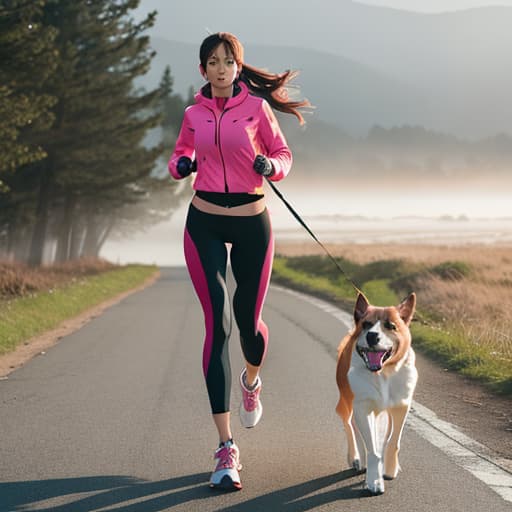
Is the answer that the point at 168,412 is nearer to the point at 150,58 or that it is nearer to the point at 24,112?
the point at 24,112

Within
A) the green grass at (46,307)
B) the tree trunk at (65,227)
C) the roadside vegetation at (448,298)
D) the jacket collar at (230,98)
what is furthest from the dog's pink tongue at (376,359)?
the tree trunk at (65,227)

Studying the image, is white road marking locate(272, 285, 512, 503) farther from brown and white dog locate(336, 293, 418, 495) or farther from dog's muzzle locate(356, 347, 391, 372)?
dog's muzzle locate(356, 347, 391, 372)

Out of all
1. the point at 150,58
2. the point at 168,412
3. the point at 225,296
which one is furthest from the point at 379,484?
the point at 150,58

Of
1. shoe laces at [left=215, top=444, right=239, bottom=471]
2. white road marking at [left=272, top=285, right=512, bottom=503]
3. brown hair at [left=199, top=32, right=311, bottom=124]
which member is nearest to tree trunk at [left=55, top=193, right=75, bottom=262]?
white road marking at [left=272, top=285, right=512, bottom=503]

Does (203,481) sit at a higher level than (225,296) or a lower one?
lower

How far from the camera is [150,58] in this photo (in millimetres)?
40375

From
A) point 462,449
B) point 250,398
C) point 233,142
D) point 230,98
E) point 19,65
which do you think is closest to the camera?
point 233,142

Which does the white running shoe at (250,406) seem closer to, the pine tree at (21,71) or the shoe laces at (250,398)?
the shoe laces at (250,398)

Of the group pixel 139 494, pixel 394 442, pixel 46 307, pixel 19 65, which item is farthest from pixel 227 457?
pixel 19 65

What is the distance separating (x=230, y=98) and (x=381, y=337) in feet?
5.97

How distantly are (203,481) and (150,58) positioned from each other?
36.8 meters

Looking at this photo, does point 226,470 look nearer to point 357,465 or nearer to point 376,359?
point 357,465

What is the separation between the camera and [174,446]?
6.16 metres

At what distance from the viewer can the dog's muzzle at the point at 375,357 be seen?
4.72 metres
